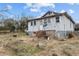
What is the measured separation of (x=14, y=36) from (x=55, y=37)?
0.43m

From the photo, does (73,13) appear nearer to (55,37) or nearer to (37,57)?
(55,37)

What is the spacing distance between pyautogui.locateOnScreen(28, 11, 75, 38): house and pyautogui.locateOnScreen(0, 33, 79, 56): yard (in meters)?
0.09

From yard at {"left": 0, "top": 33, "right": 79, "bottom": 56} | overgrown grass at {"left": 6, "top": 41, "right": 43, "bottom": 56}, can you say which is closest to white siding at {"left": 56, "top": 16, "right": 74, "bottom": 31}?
yard at {"left": 0, "top": 33, "right": 79, "bottom": 56}

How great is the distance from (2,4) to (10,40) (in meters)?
0.39

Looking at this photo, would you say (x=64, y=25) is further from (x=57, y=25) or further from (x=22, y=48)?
(x=22, y=48)

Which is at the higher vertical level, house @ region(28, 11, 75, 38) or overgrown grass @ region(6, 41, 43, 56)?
house @ region(28, 11, 75, 38)

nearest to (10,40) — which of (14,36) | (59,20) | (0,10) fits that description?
(14,36)

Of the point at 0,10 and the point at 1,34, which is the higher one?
the point at 0,10

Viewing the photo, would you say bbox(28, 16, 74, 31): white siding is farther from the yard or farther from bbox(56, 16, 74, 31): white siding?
the yard

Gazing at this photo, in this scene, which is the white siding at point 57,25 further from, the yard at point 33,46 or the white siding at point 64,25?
the yard at point 33,46

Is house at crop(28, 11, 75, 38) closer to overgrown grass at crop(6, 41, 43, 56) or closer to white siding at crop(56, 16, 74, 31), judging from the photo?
white siding at crop(56, 16, 74, 31)

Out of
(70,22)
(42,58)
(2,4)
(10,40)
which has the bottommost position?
(42,58)

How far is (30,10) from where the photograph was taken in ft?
9.00

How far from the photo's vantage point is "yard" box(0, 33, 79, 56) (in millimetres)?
2697
